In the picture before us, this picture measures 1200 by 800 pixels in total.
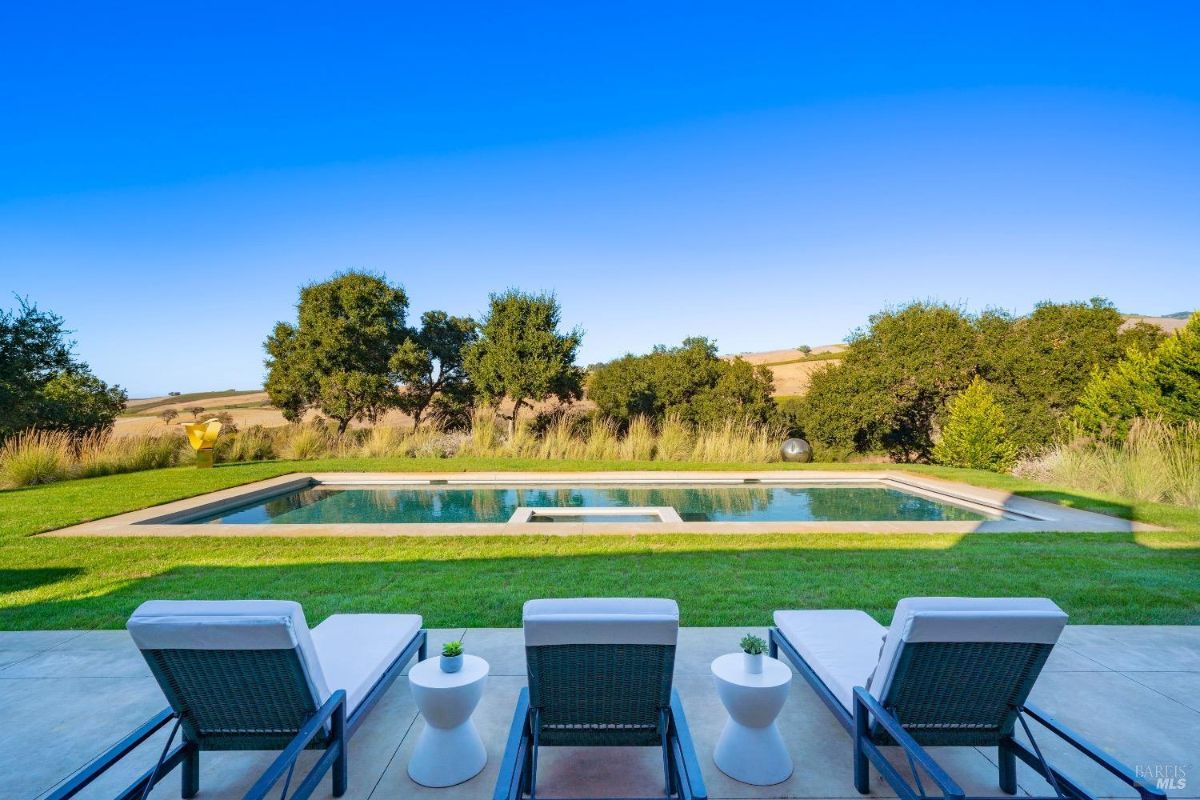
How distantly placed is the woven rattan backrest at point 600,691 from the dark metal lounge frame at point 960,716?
26.8 inches

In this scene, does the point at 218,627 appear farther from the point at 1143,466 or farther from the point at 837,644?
the point at 1143,466

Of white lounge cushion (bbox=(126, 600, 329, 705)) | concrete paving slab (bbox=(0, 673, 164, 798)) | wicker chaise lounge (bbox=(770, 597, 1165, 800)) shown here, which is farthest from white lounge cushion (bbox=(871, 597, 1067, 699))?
concrete paving slab (bbox=(0, 673, 164, 798))

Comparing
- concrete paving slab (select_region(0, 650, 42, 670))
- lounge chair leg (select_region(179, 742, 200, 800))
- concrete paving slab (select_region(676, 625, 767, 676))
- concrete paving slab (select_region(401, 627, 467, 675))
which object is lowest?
concrete paving slab (select_region(676, 625, 767, 676))

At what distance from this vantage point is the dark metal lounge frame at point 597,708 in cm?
180

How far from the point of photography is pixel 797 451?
40.8 ft

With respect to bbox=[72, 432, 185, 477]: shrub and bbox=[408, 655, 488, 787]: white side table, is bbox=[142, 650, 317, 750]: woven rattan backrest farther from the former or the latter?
bbox=[72, 432, 185, 477]: shrub

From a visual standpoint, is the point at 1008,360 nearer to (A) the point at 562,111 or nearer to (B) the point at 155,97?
(A) the point at 562,111

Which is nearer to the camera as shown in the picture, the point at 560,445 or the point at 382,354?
the point at 560,445

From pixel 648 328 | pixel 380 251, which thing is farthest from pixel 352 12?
pixel 648 328

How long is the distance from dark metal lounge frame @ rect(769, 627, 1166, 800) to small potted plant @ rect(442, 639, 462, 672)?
53.6 inches

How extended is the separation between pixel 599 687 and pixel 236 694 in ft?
3.70

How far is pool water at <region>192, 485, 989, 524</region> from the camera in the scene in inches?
309

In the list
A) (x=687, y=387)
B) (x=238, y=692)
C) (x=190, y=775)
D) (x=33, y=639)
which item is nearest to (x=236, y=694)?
(x=238, y=692)

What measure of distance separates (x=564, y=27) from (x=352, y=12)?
11.7 ft
